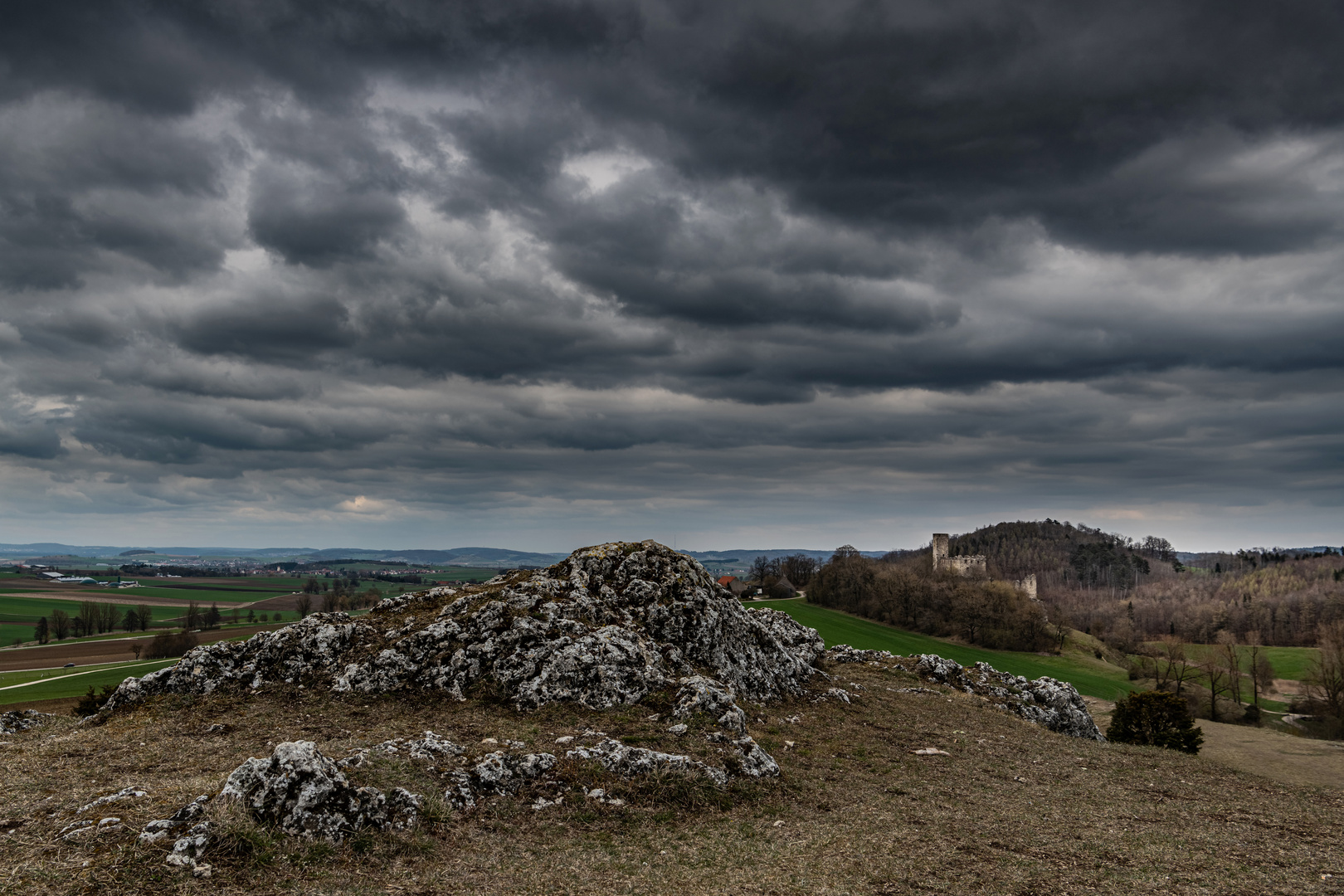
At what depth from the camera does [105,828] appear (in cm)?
1114

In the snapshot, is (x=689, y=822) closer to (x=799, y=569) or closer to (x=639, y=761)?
(x=639, y=761)

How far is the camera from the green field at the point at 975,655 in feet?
277

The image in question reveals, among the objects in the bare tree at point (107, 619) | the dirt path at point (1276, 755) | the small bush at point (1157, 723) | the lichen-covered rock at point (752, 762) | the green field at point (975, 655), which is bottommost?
the bare tree at point (107, 619)

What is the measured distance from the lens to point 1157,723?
105 feet

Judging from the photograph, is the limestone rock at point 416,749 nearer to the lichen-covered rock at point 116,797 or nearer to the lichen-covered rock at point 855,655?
the lichen-covered rock at point 116,797

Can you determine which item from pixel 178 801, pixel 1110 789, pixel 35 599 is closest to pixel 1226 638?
pixel 1110 789

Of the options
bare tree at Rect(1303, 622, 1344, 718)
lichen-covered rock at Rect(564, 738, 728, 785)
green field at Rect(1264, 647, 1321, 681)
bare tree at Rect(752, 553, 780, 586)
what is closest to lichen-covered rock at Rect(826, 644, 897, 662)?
lichen-covered rock at Rect(564, 738, 728, 785)

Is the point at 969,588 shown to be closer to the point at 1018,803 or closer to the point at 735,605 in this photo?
the point at 735,605

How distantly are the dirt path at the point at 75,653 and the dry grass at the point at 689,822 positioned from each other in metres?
62.4

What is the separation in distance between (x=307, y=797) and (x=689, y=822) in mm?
8452

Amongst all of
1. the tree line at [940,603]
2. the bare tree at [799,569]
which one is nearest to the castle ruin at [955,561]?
the tree line at [940,603]

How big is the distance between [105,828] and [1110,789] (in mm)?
25797

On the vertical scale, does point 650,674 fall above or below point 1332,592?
above

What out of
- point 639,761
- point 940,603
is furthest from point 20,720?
point 940,603
